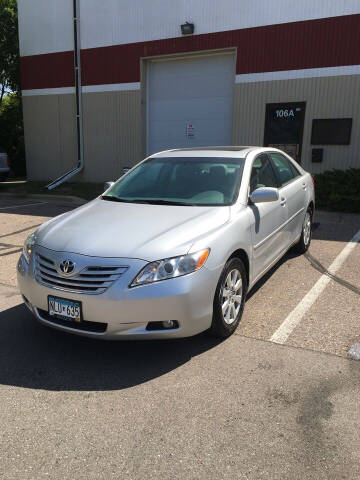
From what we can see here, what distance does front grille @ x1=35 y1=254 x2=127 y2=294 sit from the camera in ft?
10.1

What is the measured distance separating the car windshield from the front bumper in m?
1.15

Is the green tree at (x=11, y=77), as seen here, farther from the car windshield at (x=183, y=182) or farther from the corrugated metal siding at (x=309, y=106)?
the car windshield at (x=183, y=182)

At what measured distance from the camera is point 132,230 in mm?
3484

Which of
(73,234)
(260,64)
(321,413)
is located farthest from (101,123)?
(321,413)

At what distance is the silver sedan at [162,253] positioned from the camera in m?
3.06

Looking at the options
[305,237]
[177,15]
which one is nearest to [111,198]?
[305,237]

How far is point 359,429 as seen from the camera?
256 cm

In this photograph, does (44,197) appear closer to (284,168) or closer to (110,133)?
(110,133)

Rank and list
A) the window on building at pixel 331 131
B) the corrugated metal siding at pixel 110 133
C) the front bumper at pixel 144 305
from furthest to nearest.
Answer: the corrugated metal siding at pixel 110 133 < the window on building at pixel 331 131 < the front bumper at pixel 144 305

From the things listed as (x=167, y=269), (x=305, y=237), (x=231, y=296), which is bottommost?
(x=305, y=237)

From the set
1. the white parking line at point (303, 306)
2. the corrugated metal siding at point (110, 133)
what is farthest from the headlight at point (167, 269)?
the corrugated metal siding at point (110, 133)

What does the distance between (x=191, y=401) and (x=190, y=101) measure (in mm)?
12041

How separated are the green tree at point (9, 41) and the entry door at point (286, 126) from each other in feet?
51.0

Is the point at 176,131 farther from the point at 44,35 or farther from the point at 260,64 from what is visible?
the point at 44,35
